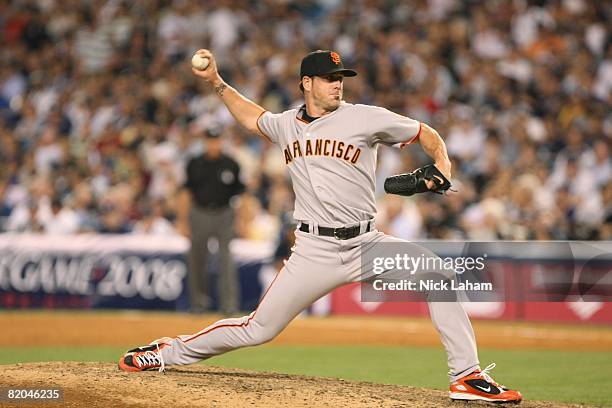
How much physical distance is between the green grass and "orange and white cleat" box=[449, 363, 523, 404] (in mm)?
1192

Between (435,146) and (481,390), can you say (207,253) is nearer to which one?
(435,146)

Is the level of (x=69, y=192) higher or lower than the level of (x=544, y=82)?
lower

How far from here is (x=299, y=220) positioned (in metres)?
6.25

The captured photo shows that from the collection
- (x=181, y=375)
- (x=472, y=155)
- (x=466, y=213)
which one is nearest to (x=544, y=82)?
(x=472, y=155)

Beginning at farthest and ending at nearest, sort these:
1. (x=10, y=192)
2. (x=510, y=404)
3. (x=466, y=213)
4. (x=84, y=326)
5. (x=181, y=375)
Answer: (x=10, y=192) → (x=466, y=213) → (x=84, y=326) → (x=181, y=375) → (x=510, y=404)

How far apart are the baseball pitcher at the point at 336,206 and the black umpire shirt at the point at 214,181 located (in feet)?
20.0

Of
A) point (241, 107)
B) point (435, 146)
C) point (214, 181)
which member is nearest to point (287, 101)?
point (214, 181)

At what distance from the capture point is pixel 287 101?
1602cm

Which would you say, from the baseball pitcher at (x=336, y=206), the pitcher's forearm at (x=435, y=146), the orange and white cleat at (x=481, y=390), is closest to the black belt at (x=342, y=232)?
the baseball pitcher at (x=336, y=206)

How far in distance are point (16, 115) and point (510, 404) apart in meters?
14.6

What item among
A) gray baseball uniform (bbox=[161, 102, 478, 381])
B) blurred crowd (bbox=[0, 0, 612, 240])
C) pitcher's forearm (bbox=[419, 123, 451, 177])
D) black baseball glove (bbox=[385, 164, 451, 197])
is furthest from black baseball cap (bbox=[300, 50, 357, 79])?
blurred crowd (bbox=[0, 0, 612, 240])

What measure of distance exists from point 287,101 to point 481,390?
10597mm

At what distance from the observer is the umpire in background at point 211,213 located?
40.5 ft

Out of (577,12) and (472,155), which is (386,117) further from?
(577,12)
